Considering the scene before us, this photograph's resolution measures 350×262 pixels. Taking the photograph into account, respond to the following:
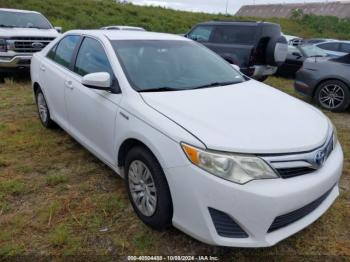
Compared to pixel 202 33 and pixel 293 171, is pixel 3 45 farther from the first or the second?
pixel 293 171

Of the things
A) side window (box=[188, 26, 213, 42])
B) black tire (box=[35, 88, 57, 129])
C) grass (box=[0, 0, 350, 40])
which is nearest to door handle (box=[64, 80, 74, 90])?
black tire (box=[35, 88, 57, 129])

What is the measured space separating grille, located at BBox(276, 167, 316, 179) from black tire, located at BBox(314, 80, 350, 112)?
16.9ft

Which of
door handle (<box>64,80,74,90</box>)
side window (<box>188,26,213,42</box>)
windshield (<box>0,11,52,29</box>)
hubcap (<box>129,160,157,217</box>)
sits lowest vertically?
hubcap (<box>129,160,157,217</box>)

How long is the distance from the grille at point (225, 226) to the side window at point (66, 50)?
2.84 m

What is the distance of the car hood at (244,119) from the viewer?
248 centimetres

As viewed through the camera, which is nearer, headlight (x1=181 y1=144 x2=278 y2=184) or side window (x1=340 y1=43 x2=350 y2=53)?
headlight (x1=181 y1=144 x2=278 y2=184)

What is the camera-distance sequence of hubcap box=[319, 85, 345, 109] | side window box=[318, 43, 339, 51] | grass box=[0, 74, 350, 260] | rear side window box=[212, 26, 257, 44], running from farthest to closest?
side window box=[318, 43, 339, 51]
rear side window box=[212, 26, 257, 44]
hubcap box=[319, 85, 345, 109]
grass box=[0, 74, 350, 260]

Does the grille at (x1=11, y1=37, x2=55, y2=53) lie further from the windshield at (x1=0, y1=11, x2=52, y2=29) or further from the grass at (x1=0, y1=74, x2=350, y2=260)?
the grass at (x1=0, y1=74, x2=350, y2=260)

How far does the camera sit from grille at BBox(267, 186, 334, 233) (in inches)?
96.2

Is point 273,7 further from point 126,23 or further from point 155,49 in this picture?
point 155,49

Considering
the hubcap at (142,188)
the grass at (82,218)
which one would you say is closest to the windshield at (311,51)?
the grass at (82,218)

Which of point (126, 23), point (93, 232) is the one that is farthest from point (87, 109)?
point (126, 23)

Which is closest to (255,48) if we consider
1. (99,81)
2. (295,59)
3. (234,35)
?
(234,35)

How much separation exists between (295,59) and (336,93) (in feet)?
14.0
